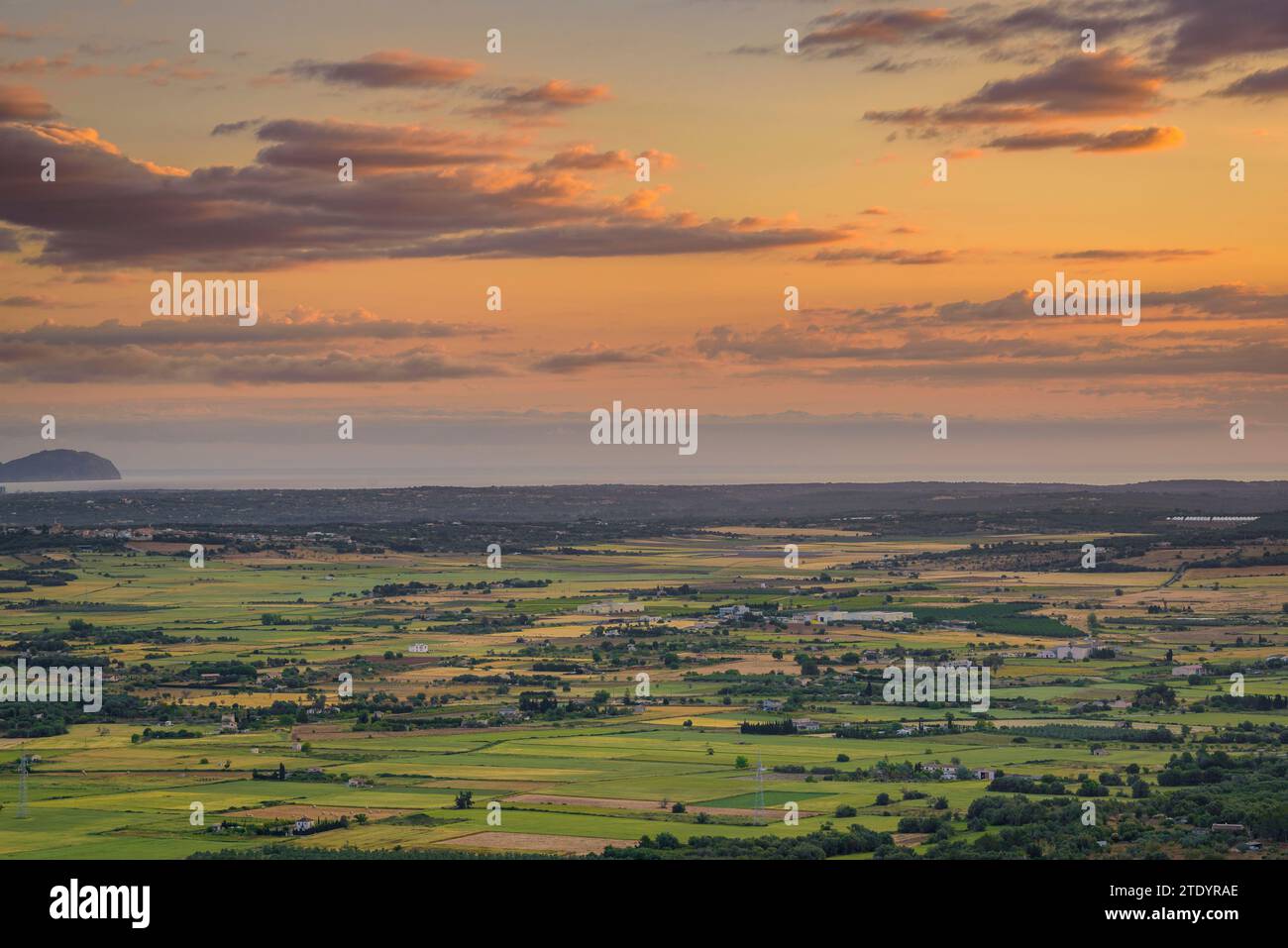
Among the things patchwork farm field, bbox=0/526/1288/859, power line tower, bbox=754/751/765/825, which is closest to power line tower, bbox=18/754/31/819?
patchwork farm field, bbox=0/526/1288/859

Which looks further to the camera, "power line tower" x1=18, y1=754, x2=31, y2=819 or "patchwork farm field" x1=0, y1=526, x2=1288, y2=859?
"power line tower" x1=18, y1=754, x2=31, y2=819

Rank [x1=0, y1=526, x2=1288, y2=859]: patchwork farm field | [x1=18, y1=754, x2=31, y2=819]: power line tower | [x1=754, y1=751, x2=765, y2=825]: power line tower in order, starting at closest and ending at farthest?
[x1=0, y1=526, x2=1288, y2=859]: patchwork farm field < [x1=754, y1=751, x2=765, y2=825]: power line tower < [x1=18, y1=754, x2=31, y2=819]: power line tower

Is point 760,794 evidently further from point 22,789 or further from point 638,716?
point 22,789

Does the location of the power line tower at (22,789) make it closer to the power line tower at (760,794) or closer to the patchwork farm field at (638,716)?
the patchwork farm field at (638,716)

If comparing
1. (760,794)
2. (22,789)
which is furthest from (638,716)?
(22,789)

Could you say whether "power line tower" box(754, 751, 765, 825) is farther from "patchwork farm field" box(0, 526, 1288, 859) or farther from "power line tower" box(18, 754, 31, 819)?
"power line tower" box(18, 754, 31, 819)

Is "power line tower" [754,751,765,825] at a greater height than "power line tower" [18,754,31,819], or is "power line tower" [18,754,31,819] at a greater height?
"power line tower" [18,754,31,819]
